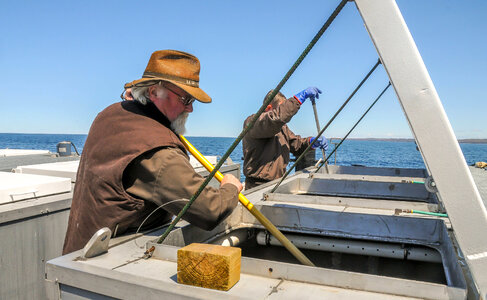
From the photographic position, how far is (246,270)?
1636 mm

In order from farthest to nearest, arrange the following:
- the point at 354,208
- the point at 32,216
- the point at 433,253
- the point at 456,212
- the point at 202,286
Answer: the point at 32,216, the point at 354,208, the point at 433,253, the point at 202,286, the point at 456,212

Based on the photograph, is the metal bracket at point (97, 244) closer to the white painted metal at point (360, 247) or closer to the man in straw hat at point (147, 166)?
the man in straw hat at point (147, 166)

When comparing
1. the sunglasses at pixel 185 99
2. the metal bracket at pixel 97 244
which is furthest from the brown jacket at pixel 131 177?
the metal bracket at pixel 97 244

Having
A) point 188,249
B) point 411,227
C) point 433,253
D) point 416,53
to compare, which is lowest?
point 433,253

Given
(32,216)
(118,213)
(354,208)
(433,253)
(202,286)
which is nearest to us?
(202,286)

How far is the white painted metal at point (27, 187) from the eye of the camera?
10.5ft

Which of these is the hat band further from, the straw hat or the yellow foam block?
the yellow foam block

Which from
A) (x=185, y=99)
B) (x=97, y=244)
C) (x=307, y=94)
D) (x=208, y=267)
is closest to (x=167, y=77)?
(x=185, y=99)

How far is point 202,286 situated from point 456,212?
96 centimetres

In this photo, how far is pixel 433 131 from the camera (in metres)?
1.38

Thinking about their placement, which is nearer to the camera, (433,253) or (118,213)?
(118,213)

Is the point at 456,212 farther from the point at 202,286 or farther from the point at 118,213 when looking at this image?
the point at 118,213

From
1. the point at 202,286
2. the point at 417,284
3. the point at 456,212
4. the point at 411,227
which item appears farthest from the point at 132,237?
the point at 411,227

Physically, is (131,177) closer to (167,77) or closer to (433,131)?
(167,77)
